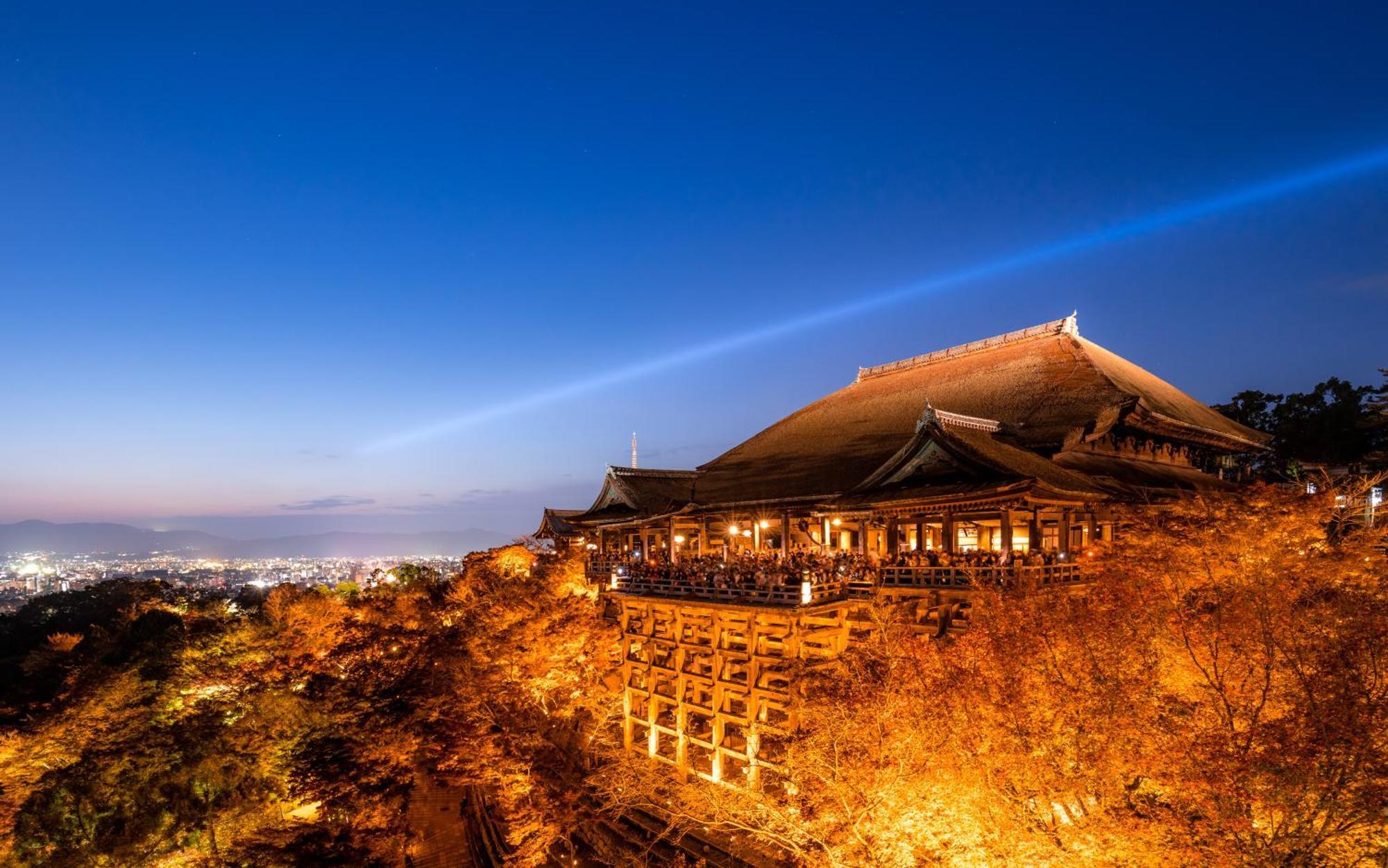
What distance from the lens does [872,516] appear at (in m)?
20.4

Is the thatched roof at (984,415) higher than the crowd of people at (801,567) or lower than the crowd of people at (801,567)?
higher

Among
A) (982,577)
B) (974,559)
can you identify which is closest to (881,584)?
(974,559)

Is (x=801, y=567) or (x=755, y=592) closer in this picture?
(x=755, y=592)

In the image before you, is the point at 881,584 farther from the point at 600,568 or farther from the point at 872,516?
the point at 600,568

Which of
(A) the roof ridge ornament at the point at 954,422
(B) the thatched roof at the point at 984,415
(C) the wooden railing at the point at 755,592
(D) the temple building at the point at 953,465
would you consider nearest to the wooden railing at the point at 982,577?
(D) the temple building at the point at 953,465

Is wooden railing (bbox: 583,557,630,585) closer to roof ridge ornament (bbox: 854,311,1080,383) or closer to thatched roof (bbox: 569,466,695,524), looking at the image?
thatched roof (bbox: 569,466,695,524)

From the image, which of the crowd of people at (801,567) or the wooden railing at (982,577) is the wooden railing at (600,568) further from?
the wooden railing at (982,577)

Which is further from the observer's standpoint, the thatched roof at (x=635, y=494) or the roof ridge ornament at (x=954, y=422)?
the thatched roof at (x=635, y=494)

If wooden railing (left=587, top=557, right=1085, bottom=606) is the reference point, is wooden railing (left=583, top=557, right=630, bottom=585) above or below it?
below

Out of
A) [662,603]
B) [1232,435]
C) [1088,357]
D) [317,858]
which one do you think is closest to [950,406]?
[1088,357]

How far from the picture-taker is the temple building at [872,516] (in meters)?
17.4

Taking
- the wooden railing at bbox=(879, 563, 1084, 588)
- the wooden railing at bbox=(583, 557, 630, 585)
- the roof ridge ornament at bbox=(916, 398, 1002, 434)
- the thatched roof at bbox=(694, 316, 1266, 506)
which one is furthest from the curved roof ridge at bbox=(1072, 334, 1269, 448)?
the wooden railing at bbox=(583, 557, 630, 585)

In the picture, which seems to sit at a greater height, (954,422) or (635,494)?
(954,422)

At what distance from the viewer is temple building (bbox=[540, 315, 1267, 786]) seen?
57.1ft
